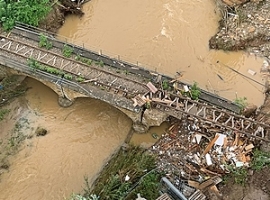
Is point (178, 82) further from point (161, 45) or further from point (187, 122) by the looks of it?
point (161, 45)

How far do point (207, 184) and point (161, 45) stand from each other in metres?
5.94

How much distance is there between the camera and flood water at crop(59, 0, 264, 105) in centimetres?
1461

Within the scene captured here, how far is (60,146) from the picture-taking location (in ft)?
44.3

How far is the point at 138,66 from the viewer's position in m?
13.8

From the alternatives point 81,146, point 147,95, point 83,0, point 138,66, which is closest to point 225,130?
point 147,95

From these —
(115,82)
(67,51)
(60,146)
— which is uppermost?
(67,51)

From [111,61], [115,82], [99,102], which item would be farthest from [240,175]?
[111,61]

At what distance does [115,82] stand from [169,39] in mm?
3488

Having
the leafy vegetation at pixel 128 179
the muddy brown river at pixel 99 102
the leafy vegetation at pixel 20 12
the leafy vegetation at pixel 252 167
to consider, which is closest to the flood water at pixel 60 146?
the muddy brown river at pixel 99 102

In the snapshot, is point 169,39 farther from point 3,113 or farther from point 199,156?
point 3,113

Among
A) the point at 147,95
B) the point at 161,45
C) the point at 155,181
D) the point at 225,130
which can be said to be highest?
the point at 161,45

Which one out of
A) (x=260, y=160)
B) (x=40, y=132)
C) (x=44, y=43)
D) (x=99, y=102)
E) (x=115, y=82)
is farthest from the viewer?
(x=99, y=102)

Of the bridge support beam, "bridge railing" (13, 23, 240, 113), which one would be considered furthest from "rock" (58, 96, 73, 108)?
the bridge support beam

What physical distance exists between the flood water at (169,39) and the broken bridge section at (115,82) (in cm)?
137
